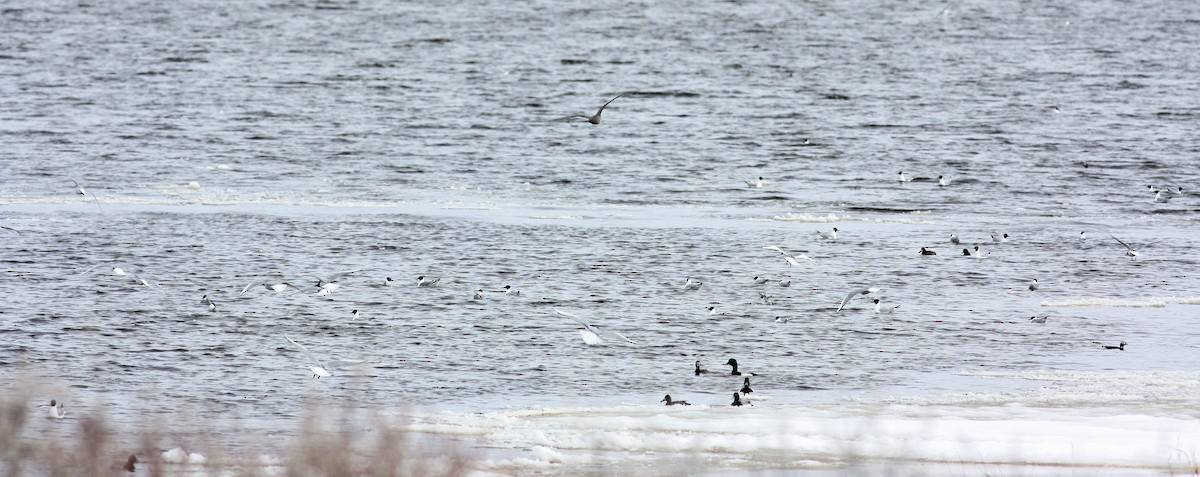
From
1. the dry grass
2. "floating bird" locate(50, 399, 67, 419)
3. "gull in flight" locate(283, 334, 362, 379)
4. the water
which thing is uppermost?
the dry grass

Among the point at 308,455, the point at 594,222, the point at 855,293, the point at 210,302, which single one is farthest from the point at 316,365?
the point at 594,222

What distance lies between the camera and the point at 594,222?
1706cm

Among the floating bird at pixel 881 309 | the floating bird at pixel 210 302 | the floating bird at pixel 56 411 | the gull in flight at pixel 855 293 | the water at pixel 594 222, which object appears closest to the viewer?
the floating bird at pixel 56 411

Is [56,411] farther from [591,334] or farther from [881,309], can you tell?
[881,309]

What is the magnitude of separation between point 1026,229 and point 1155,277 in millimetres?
3079

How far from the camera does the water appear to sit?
9.90 meters

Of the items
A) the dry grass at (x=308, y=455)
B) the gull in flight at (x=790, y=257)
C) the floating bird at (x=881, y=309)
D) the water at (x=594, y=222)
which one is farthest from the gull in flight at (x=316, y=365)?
the gull in flight at (x=790, y=257)

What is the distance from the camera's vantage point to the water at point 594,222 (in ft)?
32.5

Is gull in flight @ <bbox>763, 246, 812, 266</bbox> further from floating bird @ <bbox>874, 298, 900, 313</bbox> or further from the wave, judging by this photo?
the wave

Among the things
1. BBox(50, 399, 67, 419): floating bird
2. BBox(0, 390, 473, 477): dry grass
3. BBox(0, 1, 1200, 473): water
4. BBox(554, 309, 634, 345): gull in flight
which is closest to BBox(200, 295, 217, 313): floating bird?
BBox(0, 1, 1200, 473): water

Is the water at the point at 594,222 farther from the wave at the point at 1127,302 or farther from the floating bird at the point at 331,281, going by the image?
the floating bird at the point at 331,281

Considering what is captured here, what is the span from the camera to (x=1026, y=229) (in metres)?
17.0

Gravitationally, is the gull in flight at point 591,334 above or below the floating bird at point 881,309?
above

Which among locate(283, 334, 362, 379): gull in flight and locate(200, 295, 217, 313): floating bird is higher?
locate(283, 334, 362, 379): gull in flight
